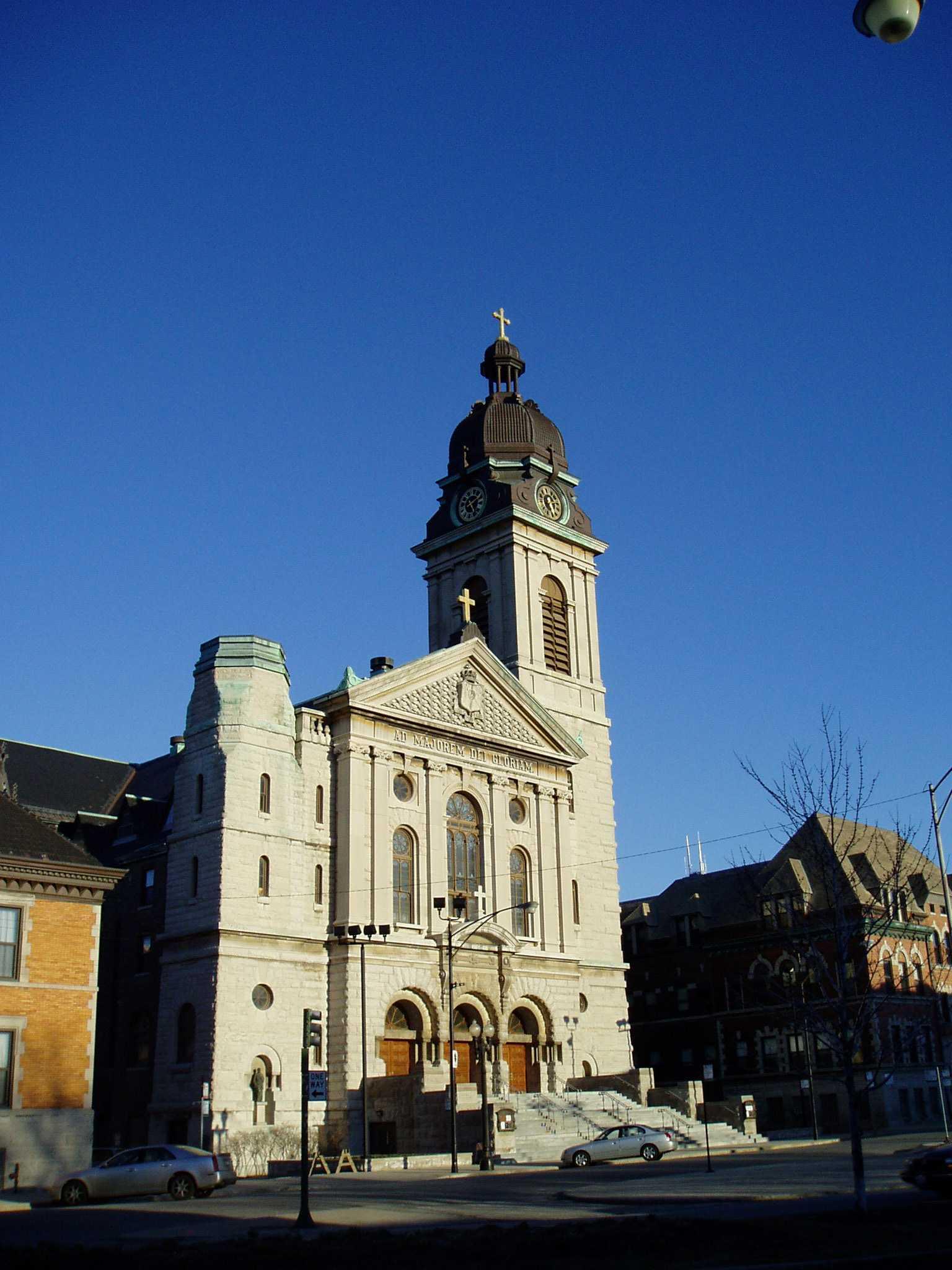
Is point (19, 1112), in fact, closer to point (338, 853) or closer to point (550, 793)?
point (338, 853)

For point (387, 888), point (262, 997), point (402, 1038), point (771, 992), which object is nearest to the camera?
point (262, 997)

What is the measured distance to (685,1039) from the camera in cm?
7531

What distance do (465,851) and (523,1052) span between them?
8.51 meters

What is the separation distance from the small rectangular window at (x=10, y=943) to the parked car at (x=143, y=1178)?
704 cm

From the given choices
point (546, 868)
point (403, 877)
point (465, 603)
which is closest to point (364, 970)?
point (403, 877)

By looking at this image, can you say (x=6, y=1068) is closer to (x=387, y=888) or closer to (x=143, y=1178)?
(x=143, y=1178)

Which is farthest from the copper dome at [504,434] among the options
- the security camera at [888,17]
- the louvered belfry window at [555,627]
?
the security camera at [888,17]

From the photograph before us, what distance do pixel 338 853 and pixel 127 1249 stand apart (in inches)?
1239

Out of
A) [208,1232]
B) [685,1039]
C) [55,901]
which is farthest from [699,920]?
[208,1232]

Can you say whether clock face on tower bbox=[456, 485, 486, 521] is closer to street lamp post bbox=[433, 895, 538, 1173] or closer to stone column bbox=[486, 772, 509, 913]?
stone column bbox=[486, 772, 509, 913]

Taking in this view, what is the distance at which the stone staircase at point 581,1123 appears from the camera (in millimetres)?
46156

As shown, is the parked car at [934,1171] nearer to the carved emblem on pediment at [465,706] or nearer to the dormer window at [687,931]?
the carved emblem on pediment at [465,706]

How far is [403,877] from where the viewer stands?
5366 cm

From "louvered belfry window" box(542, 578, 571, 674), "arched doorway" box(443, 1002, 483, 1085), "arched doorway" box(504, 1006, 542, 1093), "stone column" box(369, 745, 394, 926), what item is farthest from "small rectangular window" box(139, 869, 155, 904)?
"louvered belfry window" box(542, 578, 571, 674)
